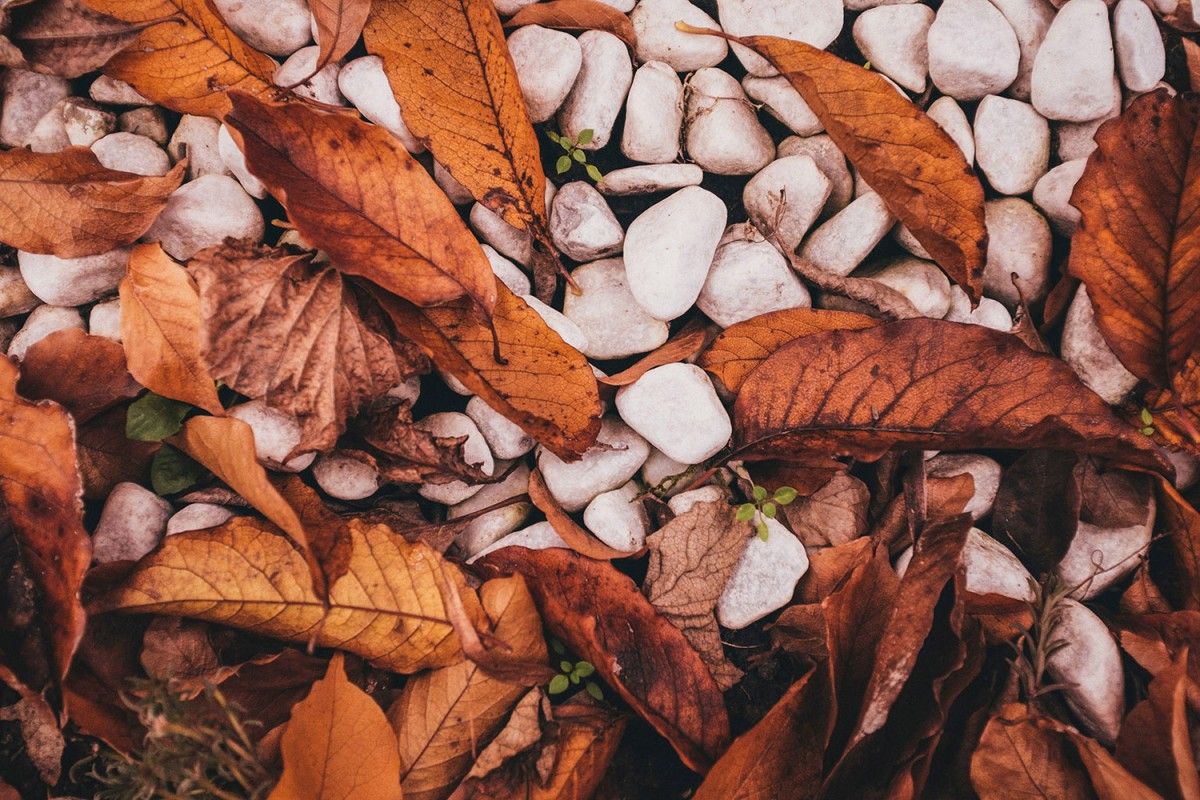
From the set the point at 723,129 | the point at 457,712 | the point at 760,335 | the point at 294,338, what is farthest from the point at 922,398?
the point at 294,338

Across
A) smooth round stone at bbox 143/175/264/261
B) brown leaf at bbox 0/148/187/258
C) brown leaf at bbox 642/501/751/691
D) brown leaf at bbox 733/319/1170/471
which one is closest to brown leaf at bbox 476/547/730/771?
brown leaf at bbox 642/501/751/691

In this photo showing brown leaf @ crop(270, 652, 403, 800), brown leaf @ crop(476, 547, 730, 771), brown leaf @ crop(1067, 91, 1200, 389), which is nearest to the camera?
brown leaf @ crop(270, 652, 403, 800)

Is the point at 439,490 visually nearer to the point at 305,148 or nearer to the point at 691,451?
the point at 691,451

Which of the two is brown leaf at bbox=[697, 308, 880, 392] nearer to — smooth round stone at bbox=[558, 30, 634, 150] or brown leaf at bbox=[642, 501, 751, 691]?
brown leaf at bbox=[642, 501, 751, 691]

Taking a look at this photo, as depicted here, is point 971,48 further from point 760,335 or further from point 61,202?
point 61,202

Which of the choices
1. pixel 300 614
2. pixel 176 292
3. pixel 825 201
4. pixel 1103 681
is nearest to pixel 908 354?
pixel 825 201

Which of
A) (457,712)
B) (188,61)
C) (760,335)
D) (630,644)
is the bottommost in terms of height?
(457,712)
